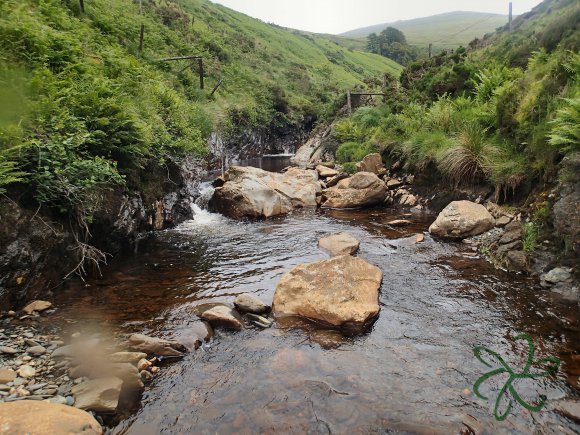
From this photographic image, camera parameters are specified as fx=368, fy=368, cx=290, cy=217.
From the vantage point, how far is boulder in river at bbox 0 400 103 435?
125 inches

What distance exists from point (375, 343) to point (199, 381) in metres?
2.49

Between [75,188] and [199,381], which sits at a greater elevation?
[75,188]

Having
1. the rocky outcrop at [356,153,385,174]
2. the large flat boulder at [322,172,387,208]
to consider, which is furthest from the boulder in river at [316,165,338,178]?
the large flat boulder at [322,172,387,208]

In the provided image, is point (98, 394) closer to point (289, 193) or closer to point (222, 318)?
point (222, 318)

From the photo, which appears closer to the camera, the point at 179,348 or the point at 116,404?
the point at 116,404

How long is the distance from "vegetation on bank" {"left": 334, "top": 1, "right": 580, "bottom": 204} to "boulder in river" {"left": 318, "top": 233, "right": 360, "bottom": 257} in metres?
4.34

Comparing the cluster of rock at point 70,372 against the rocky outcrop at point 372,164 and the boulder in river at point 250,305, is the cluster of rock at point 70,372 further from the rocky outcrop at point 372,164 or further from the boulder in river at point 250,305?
the rocky outcrop at point 372,164

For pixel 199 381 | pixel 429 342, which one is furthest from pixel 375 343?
pixel 199 381

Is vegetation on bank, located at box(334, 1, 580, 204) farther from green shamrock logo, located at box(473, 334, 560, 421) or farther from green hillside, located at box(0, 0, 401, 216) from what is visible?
green hillside, located at box(0, 0, 401, 216)

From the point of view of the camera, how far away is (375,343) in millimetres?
5328

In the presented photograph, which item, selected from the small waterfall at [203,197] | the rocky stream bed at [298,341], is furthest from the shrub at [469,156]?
the small waterfall at [203,197]

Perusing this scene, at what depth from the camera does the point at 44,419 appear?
3.33 meters

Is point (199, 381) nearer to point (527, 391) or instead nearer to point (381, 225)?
point (527, 391)

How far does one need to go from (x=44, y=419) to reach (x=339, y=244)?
22.8 ft
